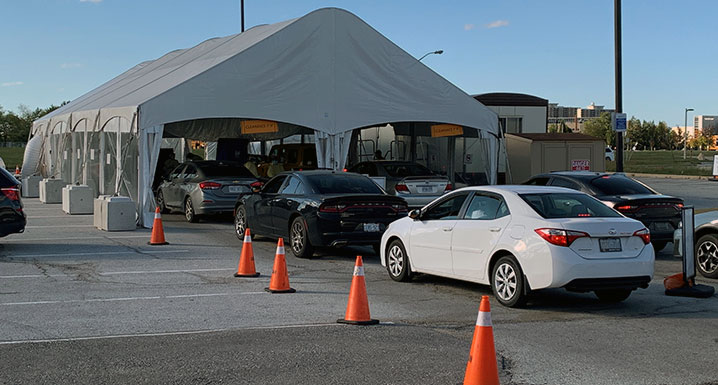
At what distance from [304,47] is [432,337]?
1693 cm

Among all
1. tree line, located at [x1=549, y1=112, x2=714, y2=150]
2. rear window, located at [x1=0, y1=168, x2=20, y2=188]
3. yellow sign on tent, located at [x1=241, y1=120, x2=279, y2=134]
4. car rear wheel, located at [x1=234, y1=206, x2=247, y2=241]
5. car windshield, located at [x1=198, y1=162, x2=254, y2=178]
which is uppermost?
tree line, located at [x1=549, y1=112, x2=714, y2=150]

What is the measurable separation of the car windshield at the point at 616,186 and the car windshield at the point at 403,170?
7295mm

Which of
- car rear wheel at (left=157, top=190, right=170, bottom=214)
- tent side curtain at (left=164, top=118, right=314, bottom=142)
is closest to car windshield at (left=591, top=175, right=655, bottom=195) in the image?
car rear wheel at (left=157, top=190, right=170, bottom=214)

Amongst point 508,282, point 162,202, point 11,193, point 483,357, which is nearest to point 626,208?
point 508,282

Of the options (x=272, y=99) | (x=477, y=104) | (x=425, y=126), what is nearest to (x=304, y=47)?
(x=272, y=99)

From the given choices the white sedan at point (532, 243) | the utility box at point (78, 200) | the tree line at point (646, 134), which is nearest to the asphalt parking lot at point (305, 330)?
the white sedan at point (532, 243)

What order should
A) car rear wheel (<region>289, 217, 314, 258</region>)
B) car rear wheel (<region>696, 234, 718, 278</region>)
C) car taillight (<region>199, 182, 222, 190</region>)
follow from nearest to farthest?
car rear wheel (<region>696, 234, 718, 278</region>) < car rear wheel (<region>289, 217, 314, 258</region>) < car taillight (<region>199, 182, 222, 190</region>)

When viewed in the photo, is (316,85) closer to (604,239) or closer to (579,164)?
(579,164)

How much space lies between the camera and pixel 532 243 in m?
10.1

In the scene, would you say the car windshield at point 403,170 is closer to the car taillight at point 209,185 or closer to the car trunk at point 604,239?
the car taillight at point 209,185

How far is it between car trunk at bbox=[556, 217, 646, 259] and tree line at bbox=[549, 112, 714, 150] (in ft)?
387

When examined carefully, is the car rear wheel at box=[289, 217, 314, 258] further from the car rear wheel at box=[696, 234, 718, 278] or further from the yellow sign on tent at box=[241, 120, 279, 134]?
the yellow sign on tent at box=[241, 120, 279, 134]

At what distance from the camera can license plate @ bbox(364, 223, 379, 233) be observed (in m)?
14.8

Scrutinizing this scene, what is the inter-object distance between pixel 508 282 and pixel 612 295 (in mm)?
1463
